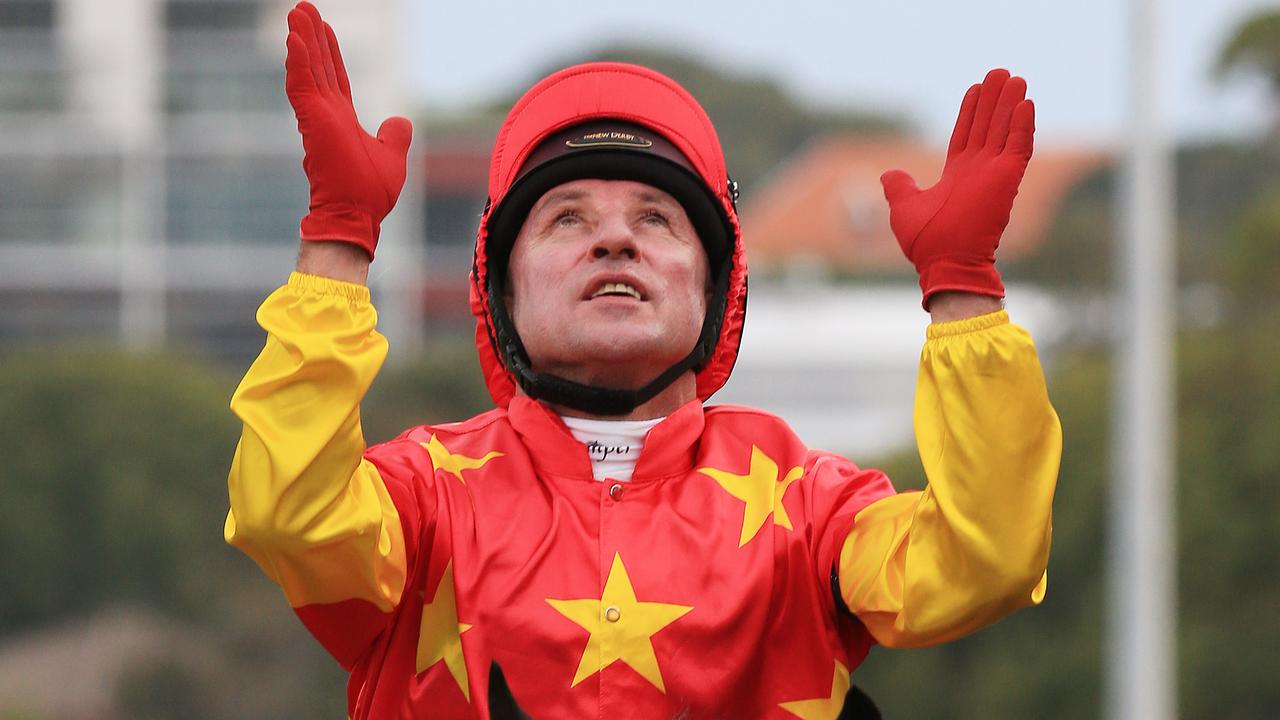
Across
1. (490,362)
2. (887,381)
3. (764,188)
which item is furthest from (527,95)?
(764,188)

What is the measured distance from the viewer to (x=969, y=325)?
105 inches

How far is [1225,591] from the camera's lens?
830 inches

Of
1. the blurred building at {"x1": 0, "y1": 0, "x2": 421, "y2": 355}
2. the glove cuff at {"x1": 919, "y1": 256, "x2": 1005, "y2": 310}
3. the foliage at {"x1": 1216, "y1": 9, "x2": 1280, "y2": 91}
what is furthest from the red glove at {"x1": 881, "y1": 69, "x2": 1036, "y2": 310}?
the blurred building at {"x1": 0, "y1": 0, "x2": 421, "y2": 355}

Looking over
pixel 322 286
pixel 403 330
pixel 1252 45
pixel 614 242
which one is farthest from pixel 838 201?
pixel 322 286

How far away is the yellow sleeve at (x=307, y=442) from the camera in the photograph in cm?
258

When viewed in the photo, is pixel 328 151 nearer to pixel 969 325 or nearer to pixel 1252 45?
pixel 969 325

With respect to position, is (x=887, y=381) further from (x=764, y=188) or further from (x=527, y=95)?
(x=527, y=95)

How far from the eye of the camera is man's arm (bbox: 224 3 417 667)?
2590mm

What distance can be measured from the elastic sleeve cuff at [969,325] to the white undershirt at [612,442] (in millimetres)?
512

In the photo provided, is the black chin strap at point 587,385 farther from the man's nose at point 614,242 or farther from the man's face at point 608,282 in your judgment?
the man's nose at point 614,242

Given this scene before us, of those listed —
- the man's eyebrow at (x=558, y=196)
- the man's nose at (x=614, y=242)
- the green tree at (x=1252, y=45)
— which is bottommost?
the man's nose at (x=614, y=242)

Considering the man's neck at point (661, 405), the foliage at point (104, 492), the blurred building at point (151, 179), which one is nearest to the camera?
the man's neck at point (661, 405)

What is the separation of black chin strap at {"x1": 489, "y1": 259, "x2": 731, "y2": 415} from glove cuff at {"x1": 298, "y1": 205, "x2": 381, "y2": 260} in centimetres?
39

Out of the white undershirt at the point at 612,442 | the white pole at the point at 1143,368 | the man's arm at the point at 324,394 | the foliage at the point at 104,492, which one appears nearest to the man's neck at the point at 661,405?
the white undershirt at the point at 612,442
